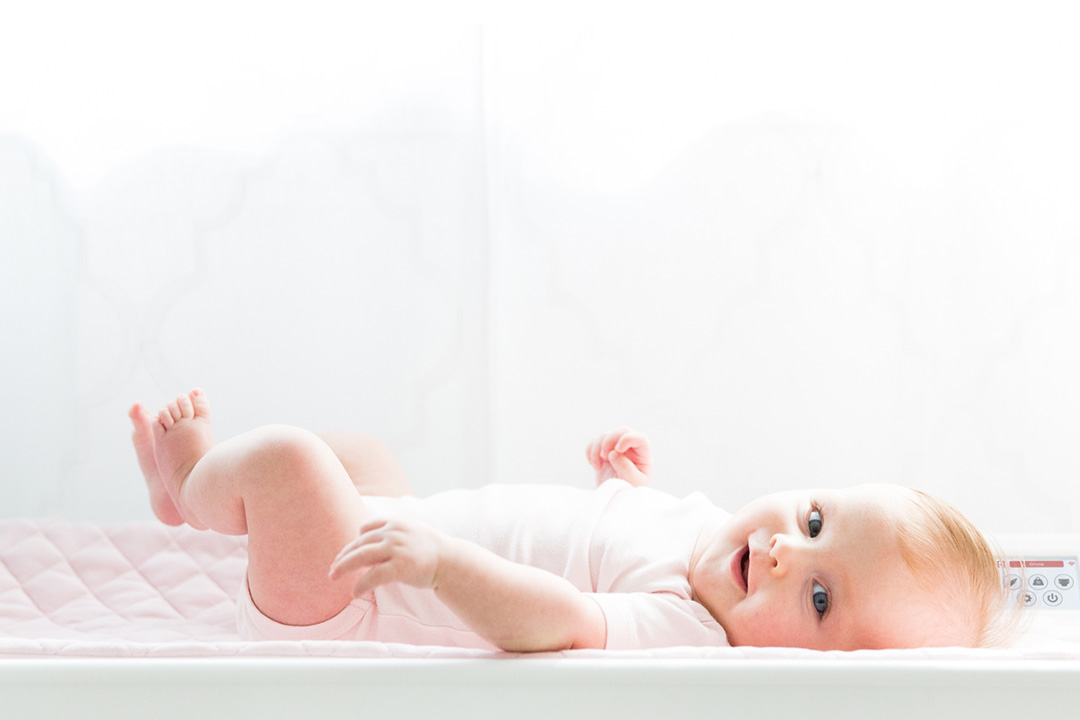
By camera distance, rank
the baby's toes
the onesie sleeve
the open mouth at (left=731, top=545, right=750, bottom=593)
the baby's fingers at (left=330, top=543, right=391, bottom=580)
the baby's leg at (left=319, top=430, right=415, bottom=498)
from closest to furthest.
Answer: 1. the baby's fingers at (left=330, top=543, right=391, bottom=580)
2. the onesie sleeve
3. the open mouth at (left=731, top=545, right=750, bottom=593)
4. the baby's toes
5. the baby's leg at (left=319, top=430, right=415, bottom=498)

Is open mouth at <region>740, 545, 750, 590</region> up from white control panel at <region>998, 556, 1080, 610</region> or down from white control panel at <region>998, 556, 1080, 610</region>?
up

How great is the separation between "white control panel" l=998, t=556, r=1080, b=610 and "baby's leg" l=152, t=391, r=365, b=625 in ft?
2.37

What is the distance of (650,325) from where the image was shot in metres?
1.16

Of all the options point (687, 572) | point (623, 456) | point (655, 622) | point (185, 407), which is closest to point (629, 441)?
point (623, 456)

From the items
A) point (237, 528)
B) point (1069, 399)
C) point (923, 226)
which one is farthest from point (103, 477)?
point (1069, 399)

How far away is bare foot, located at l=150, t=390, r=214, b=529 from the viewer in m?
0.81

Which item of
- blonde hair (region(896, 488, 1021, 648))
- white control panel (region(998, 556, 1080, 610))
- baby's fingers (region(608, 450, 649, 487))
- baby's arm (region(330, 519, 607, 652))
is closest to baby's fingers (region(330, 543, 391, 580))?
baby's arm (region(330, 519, 607, 652))

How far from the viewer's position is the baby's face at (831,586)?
68cm

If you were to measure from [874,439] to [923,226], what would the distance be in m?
Answer: 0.30

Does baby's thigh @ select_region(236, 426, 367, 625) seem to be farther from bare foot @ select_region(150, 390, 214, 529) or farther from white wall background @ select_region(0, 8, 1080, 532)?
white wall background @ select_region(0, 8, 1080, 532)

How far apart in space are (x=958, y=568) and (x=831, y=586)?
0.11 m

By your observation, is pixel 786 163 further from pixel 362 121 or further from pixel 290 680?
Answer: pixel 290 680

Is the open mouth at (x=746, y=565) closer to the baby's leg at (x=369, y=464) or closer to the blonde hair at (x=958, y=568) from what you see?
the blonde hair at (x=958, y=568)

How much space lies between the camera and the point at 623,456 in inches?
39.9
